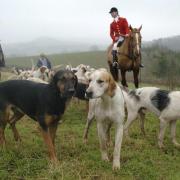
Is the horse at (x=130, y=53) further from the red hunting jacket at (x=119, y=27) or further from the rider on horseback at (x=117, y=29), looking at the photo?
the red hunting jacket at (x=119, y=27)

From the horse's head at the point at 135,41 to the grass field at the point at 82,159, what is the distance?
3.50 meters

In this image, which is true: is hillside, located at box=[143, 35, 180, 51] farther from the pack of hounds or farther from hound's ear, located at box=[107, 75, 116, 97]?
hound's ear, located at box=[107, 75, 116, 97]

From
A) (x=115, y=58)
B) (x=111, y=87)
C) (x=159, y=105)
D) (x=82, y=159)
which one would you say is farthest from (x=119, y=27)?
(x=111, y=87)

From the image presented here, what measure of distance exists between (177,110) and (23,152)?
9.72 ft

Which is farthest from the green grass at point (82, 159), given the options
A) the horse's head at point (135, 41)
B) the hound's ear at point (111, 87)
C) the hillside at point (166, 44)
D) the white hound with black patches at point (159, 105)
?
the hillside at point (166, 44)

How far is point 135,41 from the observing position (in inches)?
486

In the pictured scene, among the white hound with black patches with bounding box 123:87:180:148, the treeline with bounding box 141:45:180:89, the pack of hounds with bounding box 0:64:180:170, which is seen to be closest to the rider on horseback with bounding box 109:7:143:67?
the white hound with black patches with bounding box 123:87:180:148

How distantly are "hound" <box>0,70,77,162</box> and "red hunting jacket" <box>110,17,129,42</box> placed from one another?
6946 millimetres

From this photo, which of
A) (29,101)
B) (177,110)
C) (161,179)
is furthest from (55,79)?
(177,110)

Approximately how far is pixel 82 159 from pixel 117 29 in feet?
24.7

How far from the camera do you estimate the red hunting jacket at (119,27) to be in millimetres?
13539

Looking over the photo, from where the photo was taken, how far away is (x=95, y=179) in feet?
19.2

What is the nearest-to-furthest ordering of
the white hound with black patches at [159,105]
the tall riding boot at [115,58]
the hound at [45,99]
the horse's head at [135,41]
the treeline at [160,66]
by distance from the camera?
1. the hound at [45,99]
2. the white hound with black patches at [159,105]
3. the horse's head at [135,41]
4. the tall riding boot at [115,58]
5. the treeline at [160,66]

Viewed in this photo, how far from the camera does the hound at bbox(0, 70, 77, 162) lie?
6418 millimetres
